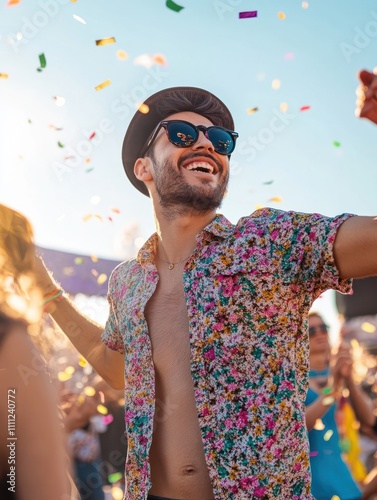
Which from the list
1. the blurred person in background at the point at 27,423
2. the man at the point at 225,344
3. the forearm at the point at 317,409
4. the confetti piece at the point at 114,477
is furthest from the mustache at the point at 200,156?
the confetti piece at the point at 114,477

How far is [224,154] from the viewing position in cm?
275

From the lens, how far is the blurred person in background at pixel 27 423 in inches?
38.1

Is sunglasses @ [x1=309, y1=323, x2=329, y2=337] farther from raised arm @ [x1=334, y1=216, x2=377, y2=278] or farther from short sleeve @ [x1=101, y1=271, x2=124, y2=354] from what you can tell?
raised arm @ [x1=334, y1=216, x2=377, y2=278]

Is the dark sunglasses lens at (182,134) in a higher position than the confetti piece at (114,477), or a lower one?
higher

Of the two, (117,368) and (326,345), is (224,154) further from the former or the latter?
(326,345)

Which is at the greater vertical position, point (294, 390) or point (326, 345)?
point (326, 345)

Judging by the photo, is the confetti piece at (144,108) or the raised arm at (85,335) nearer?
the raised arm at (85,335)

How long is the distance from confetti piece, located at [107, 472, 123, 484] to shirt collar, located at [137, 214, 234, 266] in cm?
305

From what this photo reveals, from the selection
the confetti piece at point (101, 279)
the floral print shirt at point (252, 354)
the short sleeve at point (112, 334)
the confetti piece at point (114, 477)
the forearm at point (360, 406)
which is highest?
the confetti piece at point (101, 279)

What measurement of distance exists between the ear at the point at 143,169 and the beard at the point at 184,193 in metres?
0.19

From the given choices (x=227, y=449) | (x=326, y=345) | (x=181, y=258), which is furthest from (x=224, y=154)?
(x=326, y=345)

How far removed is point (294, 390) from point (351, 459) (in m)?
4.18

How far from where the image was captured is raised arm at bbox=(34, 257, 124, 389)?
2.77 m

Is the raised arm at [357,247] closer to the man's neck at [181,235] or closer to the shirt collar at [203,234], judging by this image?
the shirt collar at [203,234]
